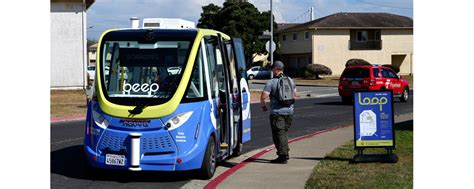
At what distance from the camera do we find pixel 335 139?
14.8 meters

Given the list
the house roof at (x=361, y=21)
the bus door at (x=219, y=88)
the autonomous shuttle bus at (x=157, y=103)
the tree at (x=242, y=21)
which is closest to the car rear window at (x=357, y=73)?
the bus door at (x=219, y=88)

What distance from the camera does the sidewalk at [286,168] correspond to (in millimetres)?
9383

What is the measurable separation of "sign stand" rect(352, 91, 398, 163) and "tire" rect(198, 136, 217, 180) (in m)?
2.42

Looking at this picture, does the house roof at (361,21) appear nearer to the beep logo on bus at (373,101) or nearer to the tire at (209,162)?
the beep logo on bus at (373,101)

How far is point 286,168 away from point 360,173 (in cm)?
136

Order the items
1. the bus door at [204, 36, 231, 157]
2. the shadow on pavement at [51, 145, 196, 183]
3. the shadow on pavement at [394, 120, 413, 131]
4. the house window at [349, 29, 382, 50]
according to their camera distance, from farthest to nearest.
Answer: the house window at [349, 29, 382, 50]
the shadow on pavement at [394, 120, 413, 131]
the bus door at [204, 36, 231, 157]
the shadow on pavement at [51, 145, 196, 183]

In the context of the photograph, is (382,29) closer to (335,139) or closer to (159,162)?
(335,139)

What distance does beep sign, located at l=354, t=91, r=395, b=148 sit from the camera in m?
10.9

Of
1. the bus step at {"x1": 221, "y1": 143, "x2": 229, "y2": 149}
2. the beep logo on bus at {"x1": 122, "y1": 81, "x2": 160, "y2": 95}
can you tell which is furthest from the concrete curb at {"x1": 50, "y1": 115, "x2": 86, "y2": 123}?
the beep logo on bus at {"x1": 122, "y1": 81, "x2": 160, "y2": 95}

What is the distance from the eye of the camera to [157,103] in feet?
31.3

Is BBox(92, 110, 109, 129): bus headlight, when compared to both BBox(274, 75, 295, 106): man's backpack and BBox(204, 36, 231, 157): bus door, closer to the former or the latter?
BBox(204, 36, 231, 157): bus door

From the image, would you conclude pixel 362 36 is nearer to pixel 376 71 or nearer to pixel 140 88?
pixel 376 71

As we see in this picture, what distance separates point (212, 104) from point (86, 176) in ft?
7.54

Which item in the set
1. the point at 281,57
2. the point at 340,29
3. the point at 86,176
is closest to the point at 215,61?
the point at 86,176
